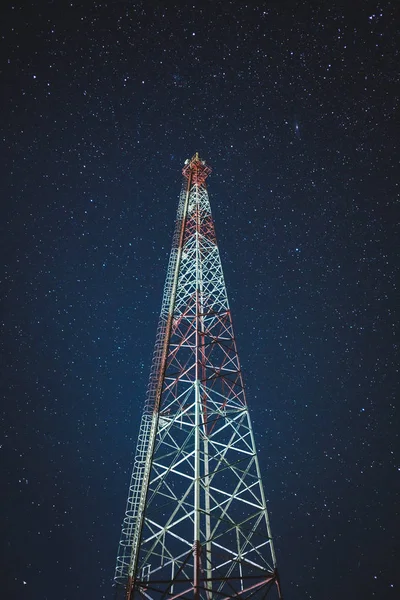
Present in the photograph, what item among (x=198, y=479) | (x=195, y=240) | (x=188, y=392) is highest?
(x=195, y=240)

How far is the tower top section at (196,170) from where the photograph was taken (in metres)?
20.0

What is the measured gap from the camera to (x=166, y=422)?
13.5m

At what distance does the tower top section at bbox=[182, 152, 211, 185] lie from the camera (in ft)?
65.6

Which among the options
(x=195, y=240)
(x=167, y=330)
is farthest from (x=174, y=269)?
(x=167, y=330)

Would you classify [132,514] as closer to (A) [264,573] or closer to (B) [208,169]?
(A) [264,573]

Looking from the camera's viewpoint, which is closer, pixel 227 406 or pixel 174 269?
pixel 227 406

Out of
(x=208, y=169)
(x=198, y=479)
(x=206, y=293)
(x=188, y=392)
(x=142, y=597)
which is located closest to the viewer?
(x=142, y=597)

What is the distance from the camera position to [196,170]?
65.7ft

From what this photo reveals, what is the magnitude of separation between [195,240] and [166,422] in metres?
7.33

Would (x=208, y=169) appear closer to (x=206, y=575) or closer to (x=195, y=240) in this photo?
(x=195, y=240)

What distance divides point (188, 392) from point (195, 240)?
662 centimetres

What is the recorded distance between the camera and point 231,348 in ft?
49.4

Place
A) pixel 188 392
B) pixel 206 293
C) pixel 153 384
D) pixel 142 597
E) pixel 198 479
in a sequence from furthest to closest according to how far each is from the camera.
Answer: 1. pixel 206 293
2. pixel 153 384
3. pixel 188 392
4. pixel 198 479
5. pixel 142 597

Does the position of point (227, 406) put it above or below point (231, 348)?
below
